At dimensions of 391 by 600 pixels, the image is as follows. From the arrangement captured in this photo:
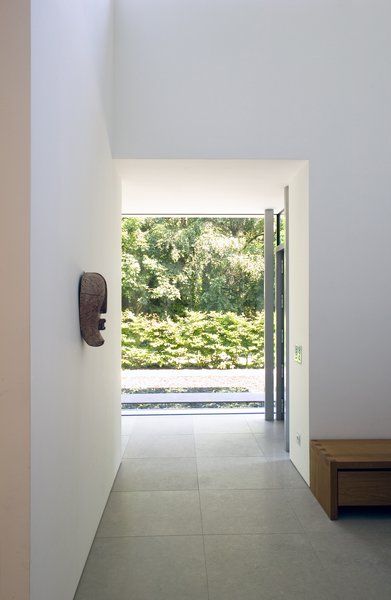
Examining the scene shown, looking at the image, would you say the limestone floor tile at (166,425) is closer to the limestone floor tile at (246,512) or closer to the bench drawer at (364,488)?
the limestone floor tile at (246,512)

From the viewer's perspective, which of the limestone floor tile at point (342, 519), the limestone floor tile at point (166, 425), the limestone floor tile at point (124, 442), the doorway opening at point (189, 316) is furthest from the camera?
the doorway opening at point (189, 316)

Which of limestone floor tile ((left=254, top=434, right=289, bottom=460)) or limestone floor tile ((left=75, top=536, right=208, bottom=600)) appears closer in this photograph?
limestone floor tile ((left=75, top=536, right=208, bottom=600))

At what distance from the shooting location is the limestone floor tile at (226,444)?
5465 millimetres

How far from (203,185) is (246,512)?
3332 millimetres

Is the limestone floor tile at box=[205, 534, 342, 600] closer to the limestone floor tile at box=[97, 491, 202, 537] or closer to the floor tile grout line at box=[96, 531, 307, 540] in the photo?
the floor tile grout line at box=[96, 531, 307, 540]

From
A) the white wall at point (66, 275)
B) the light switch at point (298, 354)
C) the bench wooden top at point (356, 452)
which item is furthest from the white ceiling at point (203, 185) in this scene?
the bench wooden top at point (356, 452)

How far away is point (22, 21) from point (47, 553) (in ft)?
6.74

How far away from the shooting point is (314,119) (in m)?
4.51

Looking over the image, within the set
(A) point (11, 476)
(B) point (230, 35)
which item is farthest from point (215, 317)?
(A) point (11, 476)

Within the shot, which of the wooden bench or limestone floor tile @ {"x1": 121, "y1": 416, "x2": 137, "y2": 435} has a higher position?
the wooden bench

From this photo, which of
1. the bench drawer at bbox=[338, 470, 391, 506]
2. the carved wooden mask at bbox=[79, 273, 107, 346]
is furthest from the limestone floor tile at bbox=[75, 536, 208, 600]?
the carved wooden mask at bbox=[79, 273, 107, 346]

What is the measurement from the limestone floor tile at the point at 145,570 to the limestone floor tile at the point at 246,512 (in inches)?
11.8

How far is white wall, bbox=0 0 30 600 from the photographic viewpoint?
1823 millimetres

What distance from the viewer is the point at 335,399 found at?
446cm
